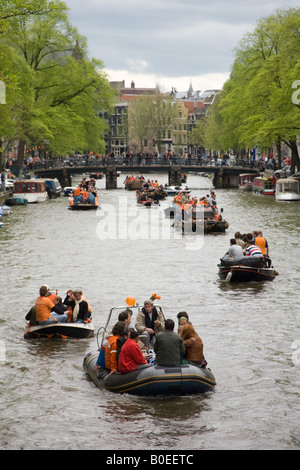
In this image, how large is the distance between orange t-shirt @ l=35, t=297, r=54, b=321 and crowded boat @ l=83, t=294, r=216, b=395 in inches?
132

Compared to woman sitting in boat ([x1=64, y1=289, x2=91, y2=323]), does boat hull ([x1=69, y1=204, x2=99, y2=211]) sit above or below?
below

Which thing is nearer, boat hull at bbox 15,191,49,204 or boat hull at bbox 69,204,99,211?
boat hull at bbox 69,204,99,211

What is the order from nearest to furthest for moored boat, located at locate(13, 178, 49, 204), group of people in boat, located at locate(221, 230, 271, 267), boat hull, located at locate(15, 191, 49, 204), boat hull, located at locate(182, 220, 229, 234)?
group of people in boat, located at locate(221, 230, 271, 267) → boat hull, located at locate(182, 220, 229, 234) → boat hull, located at locate(15, 191, 49, 204) → moored boat, located at locate(13, 178, 49, 204)

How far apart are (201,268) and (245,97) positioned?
4352cm

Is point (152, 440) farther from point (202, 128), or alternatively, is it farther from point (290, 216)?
point (202, 128)

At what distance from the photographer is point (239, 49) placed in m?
72.4

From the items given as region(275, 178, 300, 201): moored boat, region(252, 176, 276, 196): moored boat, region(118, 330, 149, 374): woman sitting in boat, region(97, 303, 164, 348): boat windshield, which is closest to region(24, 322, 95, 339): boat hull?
region(97, 303, 164, 348): boat windshield

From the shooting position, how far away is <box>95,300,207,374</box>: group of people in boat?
14156 mm

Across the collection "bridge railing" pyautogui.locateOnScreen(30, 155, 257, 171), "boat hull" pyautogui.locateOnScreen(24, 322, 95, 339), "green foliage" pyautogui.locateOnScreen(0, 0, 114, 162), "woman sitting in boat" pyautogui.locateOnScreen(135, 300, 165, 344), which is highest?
"green foliage" pyautogui.locateOnScreen(0, 0, 114, 162)

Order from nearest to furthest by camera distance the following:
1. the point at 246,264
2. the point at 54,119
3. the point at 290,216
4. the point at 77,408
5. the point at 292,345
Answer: the point at 77,408, the point at 292,345, the point at 246,264, the point at 290,216, the point at 54,119

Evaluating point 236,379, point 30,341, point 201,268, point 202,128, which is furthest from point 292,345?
point 202,128

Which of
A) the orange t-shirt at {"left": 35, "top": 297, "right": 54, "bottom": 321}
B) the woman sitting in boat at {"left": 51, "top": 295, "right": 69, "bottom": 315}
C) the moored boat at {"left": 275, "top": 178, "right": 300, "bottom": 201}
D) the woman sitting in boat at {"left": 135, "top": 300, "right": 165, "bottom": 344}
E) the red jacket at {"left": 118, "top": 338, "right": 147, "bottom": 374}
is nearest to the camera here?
the red jacket at {"left": 118, "top": 338, "right": 147, "bottom": 374}

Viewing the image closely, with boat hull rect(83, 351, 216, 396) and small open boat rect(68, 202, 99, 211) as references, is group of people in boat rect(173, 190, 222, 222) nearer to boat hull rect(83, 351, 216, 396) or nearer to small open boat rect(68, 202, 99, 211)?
small open boat rect(68, 202, 99, 211)

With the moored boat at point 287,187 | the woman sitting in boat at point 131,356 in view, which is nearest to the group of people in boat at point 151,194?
the moored boat at point 287,187
